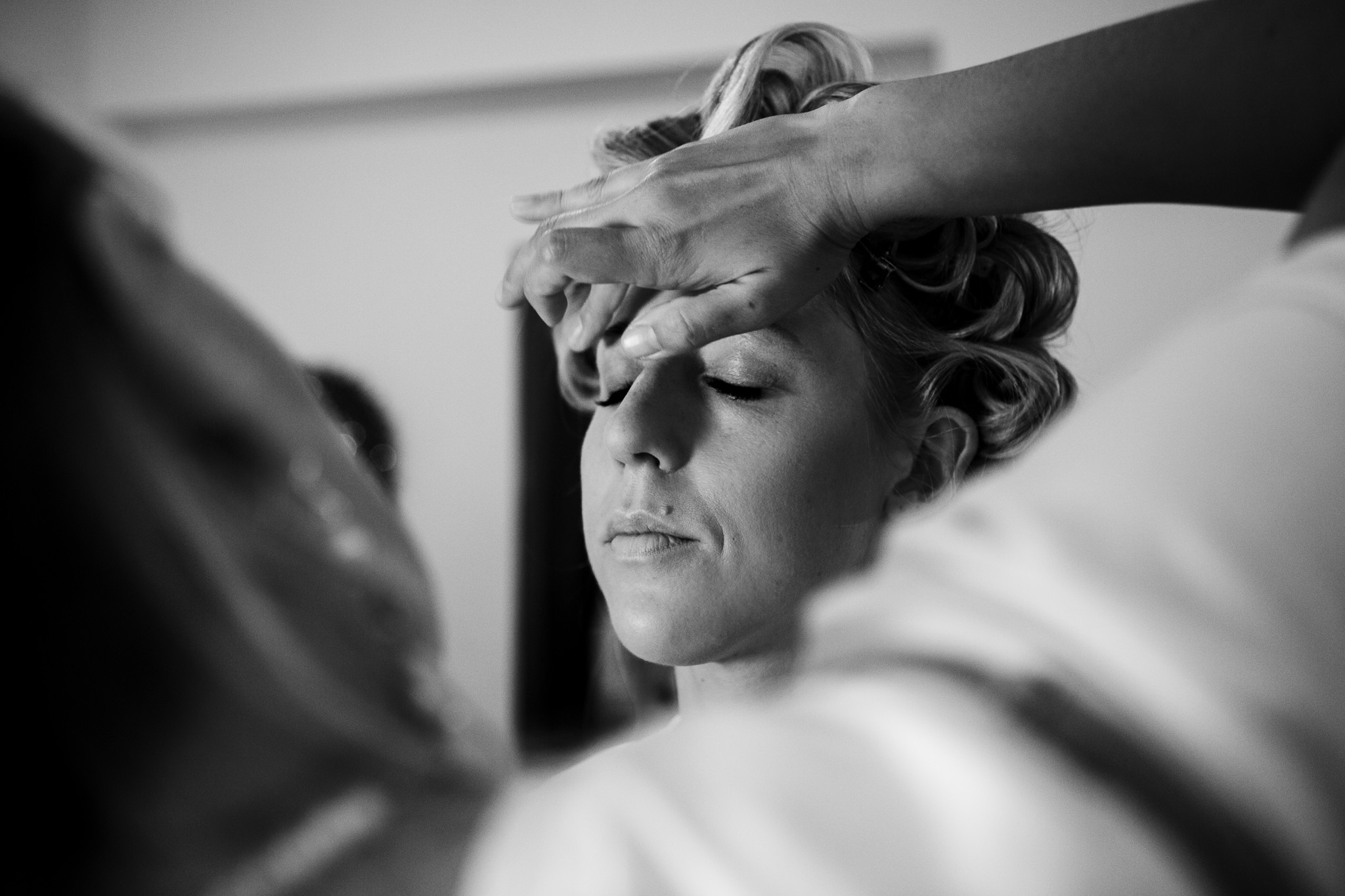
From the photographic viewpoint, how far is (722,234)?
26.7 inches

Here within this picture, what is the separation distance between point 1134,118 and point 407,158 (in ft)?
9.23

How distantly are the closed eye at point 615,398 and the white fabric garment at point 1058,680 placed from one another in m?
0.74

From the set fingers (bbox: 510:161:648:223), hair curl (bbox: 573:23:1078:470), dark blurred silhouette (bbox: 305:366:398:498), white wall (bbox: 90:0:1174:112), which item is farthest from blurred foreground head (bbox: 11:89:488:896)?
dark blurred silhouette (bbox: 305:366:398:498)

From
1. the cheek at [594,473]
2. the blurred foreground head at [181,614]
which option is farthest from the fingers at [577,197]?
the blurred foreground head at [181,614]

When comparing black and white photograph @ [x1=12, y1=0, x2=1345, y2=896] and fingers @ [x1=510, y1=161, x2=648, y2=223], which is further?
fingers @ [x1=510, y1=161, x2=648, y2=223]

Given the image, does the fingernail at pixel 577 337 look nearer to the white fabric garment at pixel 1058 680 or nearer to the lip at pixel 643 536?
the lip at pixel 643 536

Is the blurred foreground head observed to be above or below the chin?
above

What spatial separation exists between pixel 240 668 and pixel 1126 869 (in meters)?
0.20

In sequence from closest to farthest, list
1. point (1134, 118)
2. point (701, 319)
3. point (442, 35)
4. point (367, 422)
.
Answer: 1. point (1134, 118)
2. point (701, 319)
3. point (442, 35)
4. point (367, 422)

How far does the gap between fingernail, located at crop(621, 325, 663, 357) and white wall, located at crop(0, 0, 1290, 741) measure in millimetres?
1982

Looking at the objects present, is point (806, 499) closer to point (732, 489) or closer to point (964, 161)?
point (732, 489)


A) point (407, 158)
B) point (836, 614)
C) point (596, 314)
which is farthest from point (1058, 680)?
point (407, 158)

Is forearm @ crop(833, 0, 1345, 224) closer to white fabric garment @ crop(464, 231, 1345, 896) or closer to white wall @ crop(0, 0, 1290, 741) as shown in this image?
white fabric garment @ crop(464, 231, 1345, 896)

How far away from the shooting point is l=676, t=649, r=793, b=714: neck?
97cm
